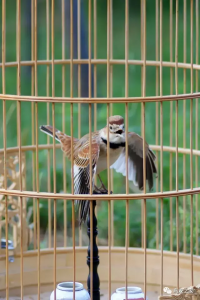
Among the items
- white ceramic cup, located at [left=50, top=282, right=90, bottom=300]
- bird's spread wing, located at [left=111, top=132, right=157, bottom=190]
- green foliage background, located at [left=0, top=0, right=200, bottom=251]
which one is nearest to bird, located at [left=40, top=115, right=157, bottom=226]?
bird's spread wing, located at [left=111, top=132, right=157, bottom=190]

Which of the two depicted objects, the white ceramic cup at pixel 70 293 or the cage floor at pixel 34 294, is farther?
the cage floor at pixel 34 294

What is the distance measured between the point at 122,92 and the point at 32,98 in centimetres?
249

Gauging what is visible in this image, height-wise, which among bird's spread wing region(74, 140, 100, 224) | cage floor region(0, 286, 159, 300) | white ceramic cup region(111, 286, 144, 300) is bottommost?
cage floor region(0, 286, 159, 300)

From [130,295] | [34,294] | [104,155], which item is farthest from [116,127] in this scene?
[34,294]

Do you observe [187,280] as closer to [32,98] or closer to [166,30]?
[32,98]

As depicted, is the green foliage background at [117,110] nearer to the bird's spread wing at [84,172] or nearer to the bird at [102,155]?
the bird at [102,155]

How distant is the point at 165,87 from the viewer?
13.4 feet

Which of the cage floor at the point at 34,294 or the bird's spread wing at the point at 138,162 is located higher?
the bird's spread wing at the point at 138,162

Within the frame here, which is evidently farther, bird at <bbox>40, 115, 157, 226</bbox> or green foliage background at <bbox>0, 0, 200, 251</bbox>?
green foliage background at <bbox>0, 0, 200, 251</bbox>

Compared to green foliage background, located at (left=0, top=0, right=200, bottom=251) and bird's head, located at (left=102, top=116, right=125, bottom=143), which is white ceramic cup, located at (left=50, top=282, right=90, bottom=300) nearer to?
bird's head, located at (left=102, top=116, right=125, bottom=143)

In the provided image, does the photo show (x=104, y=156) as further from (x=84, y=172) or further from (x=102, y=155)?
(x=84, y=172)

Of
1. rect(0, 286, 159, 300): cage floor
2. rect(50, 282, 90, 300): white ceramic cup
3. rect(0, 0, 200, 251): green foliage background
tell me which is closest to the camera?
rect(50, 282, 90, 300): white ceramic cup

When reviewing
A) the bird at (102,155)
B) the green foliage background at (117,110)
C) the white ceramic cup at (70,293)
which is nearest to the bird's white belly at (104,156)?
the bird at (102,155)

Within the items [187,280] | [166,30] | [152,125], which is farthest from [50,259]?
[166,30]
